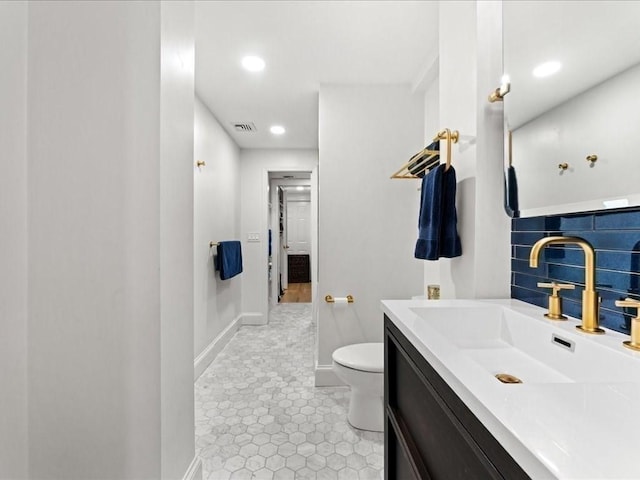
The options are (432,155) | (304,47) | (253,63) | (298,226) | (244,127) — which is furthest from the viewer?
(298,226)

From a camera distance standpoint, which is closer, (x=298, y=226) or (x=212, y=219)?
(x=212, y=219)

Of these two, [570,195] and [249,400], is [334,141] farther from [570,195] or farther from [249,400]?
[249,400]

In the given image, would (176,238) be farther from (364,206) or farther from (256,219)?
(256,219)

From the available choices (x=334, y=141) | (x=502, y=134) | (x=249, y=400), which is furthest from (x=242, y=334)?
(x=502, y=134)

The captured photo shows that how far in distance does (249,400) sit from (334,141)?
1.97m

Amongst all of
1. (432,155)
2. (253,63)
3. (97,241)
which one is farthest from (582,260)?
(253,63)

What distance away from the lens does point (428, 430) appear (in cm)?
75

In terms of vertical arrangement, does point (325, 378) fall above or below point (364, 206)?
below

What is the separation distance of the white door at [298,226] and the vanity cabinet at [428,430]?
669 cm

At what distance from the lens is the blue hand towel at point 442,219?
1.32 meters

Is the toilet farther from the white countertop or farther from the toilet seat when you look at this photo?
the white countertop

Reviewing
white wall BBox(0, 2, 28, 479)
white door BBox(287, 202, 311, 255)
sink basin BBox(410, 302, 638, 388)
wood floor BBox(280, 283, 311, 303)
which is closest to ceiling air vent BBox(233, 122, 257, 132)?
white wall BBox(0, 2, 28, 479)

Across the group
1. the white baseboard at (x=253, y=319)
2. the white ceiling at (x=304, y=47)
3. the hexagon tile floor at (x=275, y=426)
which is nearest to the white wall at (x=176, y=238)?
the hexagon tile floor at (x=275, y=426)

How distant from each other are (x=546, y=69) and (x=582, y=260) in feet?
1.95
